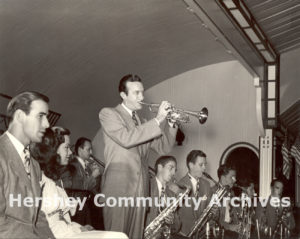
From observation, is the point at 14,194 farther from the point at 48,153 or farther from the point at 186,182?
the point at 186,182

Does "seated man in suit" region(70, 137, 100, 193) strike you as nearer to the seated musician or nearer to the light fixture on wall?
the light fixture on wall

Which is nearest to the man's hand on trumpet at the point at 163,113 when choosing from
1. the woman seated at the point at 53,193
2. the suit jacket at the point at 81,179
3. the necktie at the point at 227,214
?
the woman seated at the point at 53,193

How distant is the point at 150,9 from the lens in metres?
8.45

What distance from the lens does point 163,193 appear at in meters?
5.82

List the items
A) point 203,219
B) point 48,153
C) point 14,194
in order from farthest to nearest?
point 203,219, point 48,153, point 14,194

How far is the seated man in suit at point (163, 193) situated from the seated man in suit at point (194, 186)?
20.4 inches

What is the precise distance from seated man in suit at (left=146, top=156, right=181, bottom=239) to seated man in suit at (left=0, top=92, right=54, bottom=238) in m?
2.78

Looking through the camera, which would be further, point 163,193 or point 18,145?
point 163,193

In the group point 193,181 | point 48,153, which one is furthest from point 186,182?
point 48,153

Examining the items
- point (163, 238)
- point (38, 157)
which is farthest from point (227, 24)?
point (38, 157)

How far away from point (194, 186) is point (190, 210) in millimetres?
350

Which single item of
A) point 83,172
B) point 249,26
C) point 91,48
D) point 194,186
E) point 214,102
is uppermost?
point 91,48

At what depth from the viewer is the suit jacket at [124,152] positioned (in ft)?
10.7

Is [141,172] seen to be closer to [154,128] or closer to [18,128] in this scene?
[154,128]
